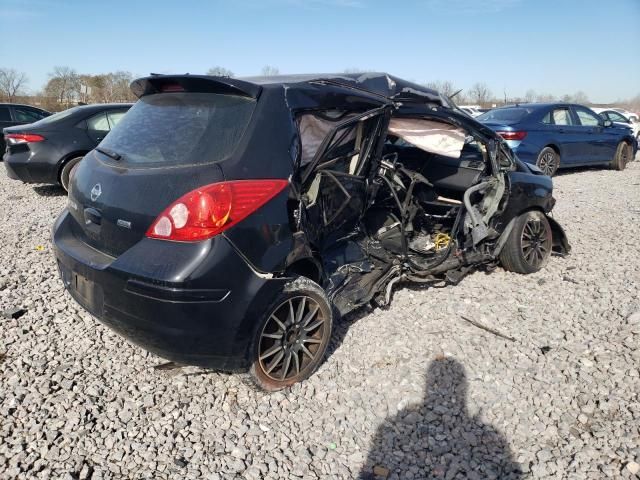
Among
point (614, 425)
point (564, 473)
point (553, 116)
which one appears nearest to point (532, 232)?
point (614, 425)

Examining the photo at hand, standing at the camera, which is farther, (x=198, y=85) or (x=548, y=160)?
(x=548, y=160)

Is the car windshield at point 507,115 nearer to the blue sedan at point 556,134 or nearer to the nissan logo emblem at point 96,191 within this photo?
the blue sedan at point 556,134

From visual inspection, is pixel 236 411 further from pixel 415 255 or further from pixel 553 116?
pixel 553 116

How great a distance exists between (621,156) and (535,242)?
9.36m

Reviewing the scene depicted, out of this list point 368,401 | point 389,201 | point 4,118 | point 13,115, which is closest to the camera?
point 368,401

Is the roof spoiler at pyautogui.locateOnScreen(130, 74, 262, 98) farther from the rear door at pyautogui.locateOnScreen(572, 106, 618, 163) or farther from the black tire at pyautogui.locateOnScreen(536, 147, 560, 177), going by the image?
the rear door at pyautogui.locateOnScreen(572, 106, 618, 163)

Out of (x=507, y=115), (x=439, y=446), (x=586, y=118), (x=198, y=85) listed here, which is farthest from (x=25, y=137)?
(x=586, y=118)

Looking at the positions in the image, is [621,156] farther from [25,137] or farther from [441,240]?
[25,137]

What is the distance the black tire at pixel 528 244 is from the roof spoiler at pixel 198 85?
9.98ft

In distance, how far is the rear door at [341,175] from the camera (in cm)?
312

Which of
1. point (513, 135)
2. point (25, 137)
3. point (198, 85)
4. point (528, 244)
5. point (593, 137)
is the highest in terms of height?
point (198, 85)

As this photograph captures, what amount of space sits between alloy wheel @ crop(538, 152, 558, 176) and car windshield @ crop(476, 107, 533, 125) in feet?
3.18

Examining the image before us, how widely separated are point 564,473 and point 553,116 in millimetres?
9517

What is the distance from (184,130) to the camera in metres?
2.80
